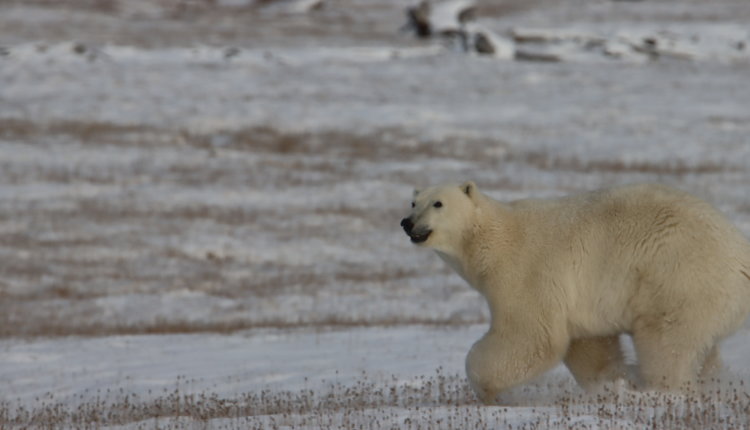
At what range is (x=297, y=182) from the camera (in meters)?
34.8

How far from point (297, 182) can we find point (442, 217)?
25211 mm

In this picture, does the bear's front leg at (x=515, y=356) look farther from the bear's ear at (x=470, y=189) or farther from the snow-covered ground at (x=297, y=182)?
the bear's ear at (x=470, y=189)

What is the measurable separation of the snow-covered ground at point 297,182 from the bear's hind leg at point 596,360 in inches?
12.0

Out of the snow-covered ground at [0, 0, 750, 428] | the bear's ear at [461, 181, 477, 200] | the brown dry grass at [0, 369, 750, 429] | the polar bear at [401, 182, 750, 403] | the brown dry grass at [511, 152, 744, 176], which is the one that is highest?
the bear's ear at [461, 181, 477, 200]

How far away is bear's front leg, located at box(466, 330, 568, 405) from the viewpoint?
946 centimetres

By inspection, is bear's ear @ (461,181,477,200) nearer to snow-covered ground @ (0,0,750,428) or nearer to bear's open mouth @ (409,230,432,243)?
bear's open mouth @ (409,230,432,243)

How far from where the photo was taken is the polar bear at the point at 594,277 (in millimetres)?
9047

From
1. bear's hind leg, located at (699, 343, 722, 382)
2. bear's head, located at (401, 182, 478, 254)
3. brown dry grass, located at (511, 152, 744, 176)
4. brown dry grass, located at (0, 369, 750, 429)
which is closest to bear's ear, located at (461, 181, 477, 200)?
bear's head, located at (401, 182, 478, 254)

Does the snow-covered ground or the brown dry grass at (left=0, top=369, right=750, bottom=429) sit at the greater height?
the brown dry grass at (left=0, top=369, right=750, bottom=429)

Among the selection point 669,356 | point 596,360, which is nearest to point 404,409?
point 596,360

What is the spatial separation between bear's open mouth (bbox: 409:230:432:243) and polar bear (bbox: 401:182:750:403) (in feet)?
0.04

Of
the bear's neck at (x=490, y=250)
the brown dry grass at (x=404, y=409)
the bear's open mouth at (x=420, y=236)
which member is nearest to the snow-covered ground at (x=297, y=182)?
the brown dry grass at (x=404, y=409)

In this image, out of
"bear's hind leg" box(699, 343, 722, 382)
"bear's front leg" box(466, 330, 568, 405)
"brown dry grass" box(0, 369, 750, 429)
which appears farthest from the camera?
"bear's hind leg" box(699, 343, 722, 382)

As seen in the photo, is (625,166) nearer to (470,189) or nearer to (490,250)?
(470,189)
